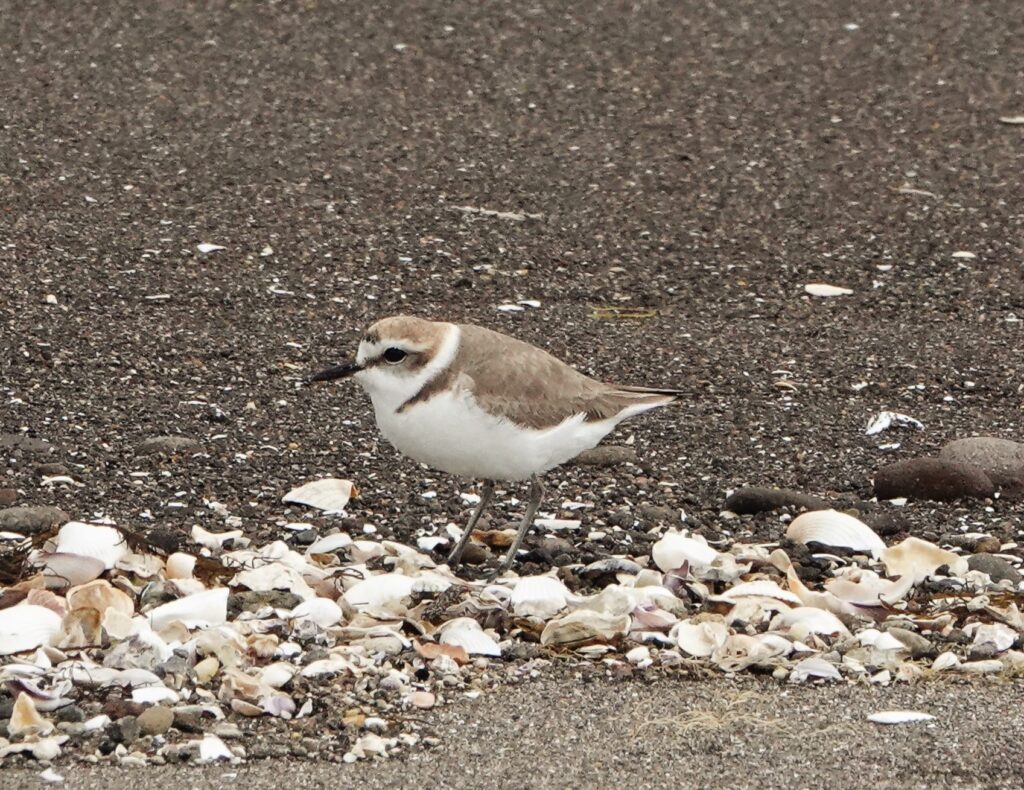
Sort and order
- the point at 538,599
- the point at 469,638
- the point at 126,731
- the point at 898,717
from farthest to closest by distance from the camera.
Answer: the point at 538,599 → the point at 469,638 → the point at 898,717 → the point at 126,731

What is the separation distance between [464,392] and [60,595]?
1.37 metres

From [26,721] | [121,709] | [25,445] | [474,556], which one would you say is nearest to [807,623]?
[474,556]

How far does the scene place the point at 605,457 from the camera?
21.5 feet

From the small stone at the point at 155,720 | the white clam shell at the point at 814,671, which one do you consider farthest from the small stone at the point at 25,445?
the white clam shell at the point at 814,671

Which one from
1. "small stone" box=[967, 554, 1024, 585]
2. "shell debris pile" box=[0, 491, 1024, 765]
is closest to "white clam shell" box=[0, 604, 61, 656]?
"shell debris pile" box=[0, 491, 1024, 765]

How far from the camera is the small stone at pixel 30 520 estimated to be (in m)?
5.58

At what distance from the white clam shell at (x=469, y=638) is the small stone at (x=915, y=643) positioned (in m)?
1.19

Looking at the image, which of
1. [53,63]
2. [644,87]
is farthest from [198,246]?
[644,87]

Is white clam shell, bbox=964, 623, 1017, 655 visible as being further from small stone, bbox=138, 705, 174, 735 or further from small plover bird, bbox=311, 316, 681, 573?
small stone, bbox=138, 705, 174, 735

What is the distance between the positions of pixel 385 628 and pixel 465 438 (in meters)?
0.69

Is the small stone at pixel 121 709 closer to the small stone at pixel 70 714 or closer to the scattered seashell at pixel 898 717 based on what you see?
the small stone at pixel 70 714

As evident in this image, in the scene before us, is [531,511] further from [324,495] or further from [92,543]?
[92,543]

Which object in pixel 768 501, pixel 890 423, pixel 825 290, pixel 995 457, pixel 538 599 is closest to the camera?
pixel 538 599

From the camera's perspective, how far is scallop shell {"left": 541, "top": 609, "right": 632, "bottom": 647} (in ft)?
16.2
